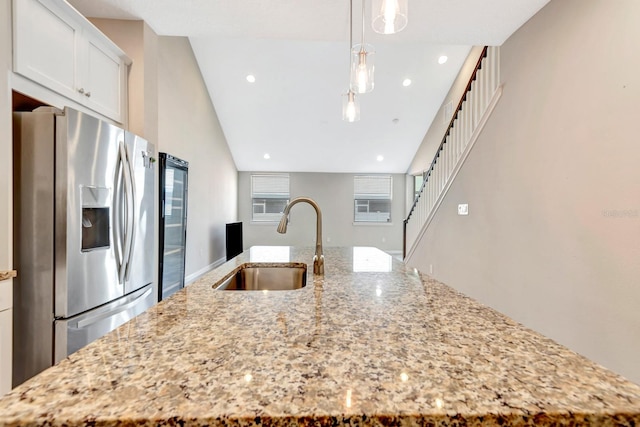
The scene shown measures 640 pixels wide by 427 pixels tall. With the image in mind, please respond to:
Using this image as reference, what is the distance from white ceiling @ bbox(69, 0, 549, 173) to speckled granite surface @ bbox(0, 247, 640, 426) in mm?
2302

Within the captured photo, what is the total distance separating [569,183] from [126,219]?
9.65 feet

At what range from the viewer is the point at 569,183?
6.30 ft

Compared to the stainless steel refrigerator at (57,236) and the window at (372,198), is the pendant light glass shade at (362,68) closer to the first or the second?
the stainless steel refrigerator at (57,236)

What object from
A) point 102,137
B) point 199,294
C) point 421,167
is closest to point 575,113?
point 199,294

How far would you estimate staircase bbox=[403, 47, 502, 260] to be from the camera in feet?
9.25

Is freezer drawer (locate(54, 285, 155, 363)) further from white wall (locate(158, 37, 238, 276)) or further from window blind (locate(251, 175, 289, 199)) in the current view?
window blind (locate(251, 175, 289, 199))

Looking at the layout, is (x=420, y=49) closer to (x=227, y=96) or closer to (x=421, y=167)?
(x=421, y=167)

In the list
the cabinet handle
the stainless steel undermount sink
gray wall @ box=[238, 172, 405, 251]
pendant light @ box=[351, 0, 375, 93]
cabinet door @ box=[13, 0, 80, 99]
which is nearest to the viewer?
the cabinet handle

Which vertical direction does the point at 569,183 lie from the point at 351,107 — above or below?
below

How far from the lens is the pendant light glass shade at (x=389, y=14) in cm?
124

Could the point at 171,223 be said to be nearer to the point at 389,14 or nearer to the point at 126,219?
the point at 126,219

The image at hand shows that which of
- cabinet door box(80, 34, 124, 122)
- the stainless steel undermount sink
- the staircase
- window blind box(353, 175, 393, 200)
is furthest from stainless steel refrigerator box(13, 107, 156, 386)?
window blind box(353, 175, 393, 200)

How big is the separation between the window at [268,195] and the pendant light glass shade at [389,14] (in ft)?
21.5

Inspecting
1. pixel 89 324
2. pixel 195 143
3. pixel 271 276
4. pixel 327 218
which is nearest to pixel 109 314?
pixel 89 324
